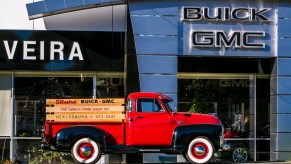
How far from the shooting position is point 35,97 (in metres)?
18.6

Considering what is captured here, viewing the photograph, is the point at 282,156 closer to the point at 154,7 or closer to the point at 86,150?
the point at 154,7

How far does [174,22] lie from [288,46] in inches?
156

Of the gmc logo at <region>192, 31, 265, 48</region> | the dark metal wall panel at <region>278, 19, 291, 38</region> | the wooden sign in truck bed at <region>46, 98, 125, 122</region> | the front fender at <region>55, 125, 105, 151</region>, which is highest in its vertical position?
the dark metal wall panel at <region>278, 19, 291, 38</region>

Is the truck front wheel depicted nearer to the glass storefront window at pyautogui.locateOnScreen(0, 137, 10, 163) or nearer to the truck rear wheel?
the truck rear wheel

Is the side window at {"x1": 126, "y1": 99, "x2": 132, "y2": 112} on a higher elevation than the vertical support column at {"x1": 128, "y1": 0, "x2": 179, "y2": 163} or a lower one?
lower

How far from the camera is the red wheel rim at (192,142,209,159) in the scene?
13242 millimetres

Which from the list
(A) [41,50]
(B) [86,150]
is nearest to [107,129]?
(B) [86,150]

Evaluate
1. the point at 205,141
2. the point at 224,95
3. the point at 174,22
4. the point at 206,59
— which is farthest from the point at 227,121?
the point at 205,141

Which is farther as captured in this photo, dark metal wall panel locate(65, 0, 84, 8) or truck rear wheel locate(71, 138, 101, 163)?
dark metal wall panel locate(65, 0, 84, 8)

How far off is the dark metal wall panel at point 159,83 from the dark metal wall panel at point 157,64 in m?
0.16

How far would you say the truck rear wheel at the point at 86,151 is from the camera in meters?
13.1

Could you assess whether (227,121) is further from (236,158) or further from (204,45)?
(204,45)

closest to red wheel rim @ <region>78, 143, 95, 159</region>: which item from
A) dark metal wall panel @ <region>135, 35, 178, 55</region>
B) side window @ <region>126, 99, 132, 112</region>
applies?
side window @ <region>126, 99, 132, 112</region>

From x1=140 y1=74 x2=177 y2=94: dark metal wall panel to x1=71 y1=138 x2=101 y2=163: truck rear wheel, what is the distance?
5413 mm
